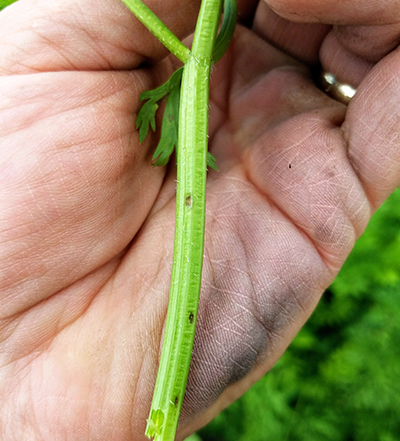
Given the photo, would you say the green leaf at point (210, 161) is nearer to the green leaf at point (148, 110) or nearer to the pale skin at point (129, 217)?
the pale skin at point (129, 217)

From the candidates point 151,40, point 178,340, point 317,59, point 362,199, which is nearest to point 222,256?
point 178,340

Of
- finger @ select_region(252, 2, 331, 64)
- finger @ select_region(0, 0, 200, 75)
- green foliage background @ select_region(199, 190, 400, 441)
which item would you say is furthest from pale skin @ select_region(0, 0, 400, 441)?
green foliage background @ select_region(199, 190, 400, 441)

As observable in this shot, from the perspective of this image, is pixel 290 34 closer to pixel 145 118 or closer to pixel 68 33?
pixel 145 118

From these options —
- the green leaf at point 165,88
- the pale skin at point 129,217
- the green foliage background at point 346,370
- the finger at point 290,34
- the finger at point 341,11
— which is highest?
the finger at point 341,11

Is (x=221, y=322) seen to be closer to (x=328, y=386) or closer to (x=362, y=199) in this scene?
(x=362, y=199)

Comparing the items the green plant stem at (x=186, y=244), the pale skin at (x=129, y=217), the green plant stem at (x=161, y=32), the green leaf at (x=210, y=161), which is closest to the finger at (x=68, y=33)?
the pale skin at (x=129, y=217)

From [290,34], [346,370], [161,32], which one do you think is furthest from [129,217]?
[346,370]
